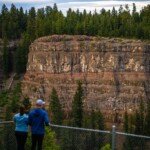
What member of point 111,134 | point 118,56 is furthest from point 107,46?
point 111,134

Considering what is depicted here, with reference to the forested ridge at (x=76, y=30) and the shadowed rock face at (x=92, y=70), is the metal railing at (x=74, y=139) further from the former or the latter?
the shadowed rock face at (x=92, y=70)

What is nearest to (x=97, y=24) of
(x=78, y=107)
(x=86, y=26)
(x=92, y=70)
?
(x=86, y=26)

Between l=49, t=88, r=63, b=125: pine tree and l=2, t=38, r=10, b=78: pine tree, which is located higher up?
l=2, t=38, r=10, b=78: pine tree

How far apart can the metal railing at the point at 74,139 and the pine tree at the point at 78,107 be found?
3635 inches

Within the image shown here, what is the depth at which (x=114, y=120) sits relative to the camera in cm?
14625

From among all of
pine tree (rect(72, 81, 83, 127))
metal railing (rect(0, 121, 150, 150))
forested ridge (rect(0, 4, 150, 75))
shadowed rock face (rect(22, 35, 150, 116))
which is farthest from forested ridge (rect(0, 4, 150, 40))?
metal railing (rect(0, 121, 150, 150))

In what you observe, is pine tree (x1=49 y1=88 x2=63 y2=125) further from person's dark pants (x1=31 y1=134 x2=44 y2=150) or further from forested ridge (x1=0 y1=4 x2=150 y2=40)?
person's dark pants (x1=31 y1=134 x2=44 y2=150)

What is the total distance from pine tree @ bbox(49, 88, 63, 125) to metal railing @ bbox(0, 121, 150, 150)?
304 feet

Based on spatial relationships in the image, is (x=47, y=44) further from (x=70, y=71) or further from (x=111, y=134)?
(x=111, y=134)

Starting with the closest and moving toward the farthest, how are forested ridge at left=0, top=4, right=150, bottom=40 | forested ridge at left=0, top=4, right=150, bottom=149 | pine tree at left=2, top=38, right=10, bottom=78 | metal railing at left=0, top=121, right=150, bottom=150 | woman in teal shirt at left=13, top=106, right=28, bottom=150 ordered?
woman in teal shirt at left=13, top=106, right=28, bottom=150 → metal railing at left=0, top=121, right=150, bottom=150 → forested ridge at left=0, top=4, right=150, bottom=149 → forested ridge at left=0, top=4, right=150, bottom=40 → pine tree at left=2, top=38, right=10, bottom=78

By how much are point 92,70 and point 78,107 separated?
1931 cm

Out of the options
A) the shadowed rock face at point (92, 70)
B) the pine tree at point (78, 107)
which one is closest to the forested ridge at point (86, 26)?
the shadowed rock face at point (92, 70)

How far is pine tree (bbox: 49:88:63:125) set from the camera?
123213 millimetres

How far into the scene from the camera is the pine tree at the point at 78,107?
126756 millimetres
